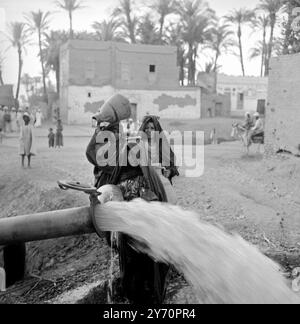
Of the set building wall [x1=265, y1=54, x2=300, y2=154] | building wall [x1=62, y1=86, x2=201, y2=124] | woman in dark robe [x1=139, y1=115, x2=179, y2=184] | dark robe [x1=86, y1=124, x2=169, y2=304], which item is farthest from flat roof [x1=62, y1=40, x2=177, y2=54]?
dark robe [x1=86, y1=124, x2=169, y2=304]

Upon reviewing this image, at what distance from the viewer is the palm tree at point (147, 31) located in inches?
1267

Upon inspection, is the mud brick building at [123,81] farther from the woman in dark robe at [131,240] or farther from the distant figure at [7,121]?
the woman in dark robe at [131,240]

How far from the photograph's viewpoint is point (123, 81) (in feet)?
90.5

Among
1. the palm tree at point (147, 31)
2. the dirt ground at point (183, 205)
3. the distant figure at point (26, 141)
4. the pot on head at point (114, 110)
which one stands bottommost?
the dirt ground at point (183, 205)

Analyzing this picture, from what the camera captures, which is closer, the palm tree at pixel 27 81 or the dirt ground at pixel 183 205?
the dirt ground at pixel 183 205

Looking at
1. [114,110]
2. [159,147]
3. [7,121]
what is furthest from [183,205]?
[7,121]

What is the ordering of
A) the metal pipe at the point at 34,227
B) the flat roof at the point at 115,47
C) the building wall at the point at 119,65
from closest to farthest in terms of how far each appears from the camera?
the metal pipe at the point at 34,227, the flat roof at the point at 115,47, the building wall at the point at 119,65

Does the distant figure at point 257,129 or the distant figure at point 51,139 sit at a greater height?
the distant figure at point 257,129

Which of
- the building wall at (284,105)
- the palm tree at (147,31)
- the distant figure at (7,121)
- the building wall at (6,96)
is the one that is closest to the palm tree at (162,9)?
the palm tree at (147,31)

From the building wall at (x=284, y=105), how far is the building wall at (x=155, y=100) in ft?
59.0

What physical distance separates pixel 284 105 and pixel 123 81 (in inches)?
767
